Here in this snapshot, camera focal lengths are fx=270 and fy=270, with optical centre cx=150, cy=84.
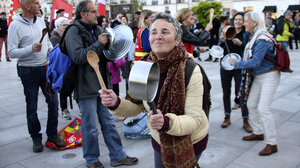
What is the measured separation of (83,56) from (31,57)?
3.93 ft

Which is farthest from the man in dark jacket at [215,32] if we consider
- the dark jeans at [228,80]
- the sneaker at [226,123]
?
the sneaker at [226,123]

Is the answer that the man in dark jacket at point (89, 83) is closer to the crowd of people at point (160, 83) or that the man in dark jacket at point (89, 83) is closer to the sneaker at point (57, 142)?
the crowd of people at point (160, 83)

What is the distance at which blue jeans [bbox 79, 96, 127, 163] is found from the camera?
10.2 feet

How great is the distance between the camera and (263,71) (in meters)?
3.66

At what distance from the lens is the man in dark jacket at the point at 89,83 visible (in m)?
2.91

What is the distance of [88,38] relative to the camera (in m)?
3.06

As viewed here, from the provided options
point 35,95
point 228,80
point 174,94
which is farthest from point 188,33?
point 174,94

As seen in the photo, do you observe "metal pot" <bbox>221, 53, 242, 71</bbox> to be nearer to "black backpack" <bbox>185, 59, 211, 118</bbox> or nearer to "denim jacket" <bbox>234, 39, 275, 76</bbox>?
"denim jacket" <bbox>234, 39, 275, 76</bbox>

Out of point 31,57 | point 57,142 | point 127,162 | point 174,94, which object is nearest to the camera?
point 174,94

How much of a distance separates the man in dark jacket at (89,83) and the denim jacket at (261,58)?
190 cm

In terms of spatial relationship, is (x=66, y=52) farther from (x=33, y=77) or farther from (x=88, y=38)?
(x=33, y=77)

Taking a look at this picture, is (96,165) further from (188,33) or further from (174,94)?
(188,33)

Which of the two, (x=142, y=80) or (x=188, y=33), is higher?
(x=188, y=33)

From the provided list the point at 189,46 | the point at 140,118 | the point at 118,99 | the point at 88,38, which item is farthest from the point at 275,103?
the point at 118,99
